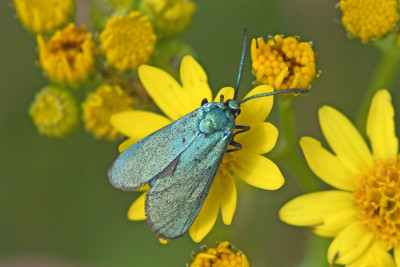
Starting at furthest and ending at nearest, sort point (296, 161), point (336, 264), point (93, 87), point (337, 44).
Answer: point (337, 44), point (93, 87), point (296, 161), point (336, 264)

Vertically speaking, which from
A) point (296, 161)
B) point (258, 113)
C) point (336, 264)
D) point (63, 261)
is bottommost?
point (63, 261)

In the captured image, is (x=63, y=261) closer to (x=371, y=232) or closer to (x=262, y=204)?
(x=262, y=204)

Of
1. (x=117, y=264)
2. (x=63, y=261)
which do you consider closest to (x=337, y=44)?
(x=117, y=264)

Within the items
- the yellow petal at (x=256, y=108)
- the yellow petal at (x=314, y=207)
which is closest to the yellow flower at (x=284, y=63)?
the yellow petal at (x=256, y=108)

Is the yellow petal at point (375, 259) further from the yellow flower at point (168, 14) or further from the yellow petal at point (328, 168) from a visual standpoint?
the yellow flower at point (168, 14)

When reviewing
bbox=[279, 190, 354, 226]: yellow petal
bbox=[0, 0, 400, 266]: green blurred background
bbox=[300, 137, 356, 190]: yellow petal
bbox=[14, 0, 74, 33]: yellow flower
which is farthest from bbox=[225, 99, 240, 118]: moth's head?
bbox=[0, 0, 400, 266]: green blurred background

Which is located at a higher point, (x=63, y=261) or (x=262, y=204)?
(x=262, y=204)

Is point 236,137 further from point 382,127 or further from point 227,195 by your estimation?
point 382,127

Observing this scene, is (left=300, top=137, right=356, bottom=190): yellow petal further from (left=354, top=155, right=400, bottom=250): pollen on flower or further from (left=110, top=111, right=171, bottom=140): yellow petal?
(left=110, top=111, right=171, bottom=140): yellow petal

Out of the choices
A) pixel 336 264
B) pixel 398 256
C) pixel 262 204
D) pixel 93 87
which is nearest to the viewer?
pixel 398 256
